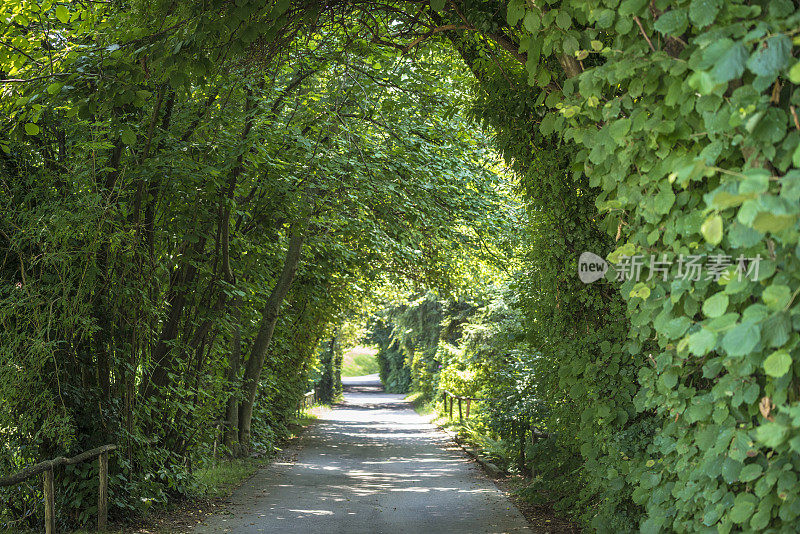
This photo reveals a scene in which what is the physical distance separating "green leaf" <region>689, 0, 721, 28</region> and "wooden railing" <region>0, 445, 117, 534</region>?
5138 millimetres

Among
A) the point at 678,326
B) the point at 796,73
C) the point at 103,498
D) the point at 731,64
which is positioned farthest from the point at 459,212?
the point at 796,73

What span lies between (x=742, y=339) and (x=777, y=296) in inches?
7.0

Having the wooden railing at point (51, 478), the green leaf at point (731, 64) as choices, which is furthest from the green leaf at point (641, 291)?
the wooden railing at point (51, 478)

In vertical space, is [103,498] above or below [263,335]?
below

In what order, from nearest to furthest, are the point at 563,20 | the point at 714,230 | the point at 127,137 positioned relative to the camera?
1. the point at 714,230
2. the point at 563,20
3. the point at 127,137

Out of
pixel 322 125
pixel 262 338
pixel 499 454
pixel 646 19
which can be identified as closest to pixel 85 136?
pixel 322 125

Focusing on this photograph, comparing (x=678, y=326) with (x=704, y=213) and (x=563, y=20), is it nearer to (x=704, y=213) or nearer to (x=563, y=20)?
(x=704, y=213)

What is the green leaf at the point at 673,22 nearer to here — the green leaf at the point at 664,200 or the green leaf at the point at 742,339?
the green leaf at the point at 664,200

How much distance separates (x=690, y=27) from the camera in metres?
2.96

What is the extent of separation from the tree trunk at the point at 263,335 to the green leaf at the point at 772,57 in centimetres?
1152

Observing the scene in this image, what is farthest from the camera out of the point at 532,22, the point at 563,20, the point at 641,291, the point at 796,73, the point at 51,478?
the point at 51,478

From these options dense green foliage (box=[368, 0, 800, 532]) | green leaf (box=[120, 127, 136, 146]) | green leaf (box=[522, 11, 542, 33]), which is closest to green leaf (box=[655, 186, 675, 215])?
dense green foliage (box=[368, 0, 800, 532])

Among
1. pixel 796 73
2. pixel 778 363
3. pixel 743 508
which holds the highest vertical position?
pixel 796 73

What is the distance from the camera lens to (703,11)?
2.50 meters
